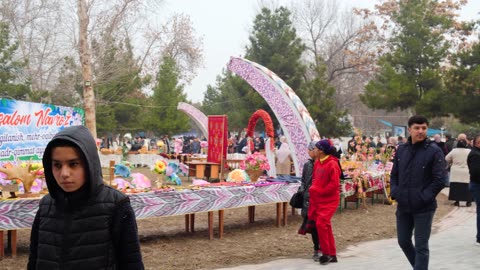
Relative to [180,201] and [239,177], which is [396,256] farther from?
[239,177]

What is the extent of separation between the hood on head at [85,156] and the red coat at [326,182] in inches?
191

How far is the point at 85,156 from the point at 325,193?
5.04 meters

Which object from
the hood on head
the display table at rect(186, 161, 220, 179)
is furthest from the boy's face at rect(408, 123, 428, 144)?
the display table at rect(186, 161, 220, 179)

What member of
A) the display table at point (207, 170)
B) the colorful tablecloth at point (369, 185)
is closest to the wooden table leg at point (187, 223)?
the colorful tablecloth at point (369, 185)

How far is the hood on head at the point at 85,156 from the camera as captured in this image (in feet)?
8.34

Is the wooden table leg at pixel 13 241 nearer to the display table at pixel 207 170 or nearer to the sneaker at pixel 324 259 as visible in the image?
the sneaker at pixel 324 259

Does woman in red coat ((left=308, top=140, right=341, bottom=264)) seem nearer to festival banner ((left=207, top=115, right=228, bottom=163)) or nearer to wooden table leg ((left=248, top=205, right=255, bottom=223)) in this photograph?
wooden table leg ((left=248, top=205, right=255, bottom=223))

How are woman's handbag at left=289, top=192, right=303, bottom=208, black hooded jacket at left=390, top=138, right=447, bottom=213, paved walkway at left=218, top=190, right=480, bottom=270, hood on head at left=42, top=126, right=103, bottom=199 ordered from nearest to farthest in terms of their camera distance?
1. hood on head at left=42, top=126, right=103, bottom=199
2. black hooded jacket at left=390, top=138, right=447, bottom=213
3. paved walkway at left=218, top=190, right=480, bottom=270
4. woman's handbag at left=289, top=192, right=303, bottom=208

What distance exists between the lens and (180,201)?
328 inches

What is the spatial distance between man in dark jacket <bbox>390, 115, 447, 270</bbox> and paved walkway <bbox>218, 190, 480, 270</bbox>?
1.68 metres

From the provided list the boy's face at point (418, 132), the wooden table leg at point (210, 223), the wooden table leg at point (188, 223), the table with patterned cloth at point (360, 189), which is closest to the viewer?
the boy's face at point (418, 132)

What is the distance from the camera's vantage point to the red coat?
23.5ft

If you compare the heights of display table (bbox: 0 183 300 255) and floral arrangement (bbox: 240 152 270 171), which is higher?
floral arrangement (bbox: 240 152 270 171)

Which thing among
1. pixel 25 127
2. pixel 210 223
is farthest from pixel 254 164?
pixel 25 127
